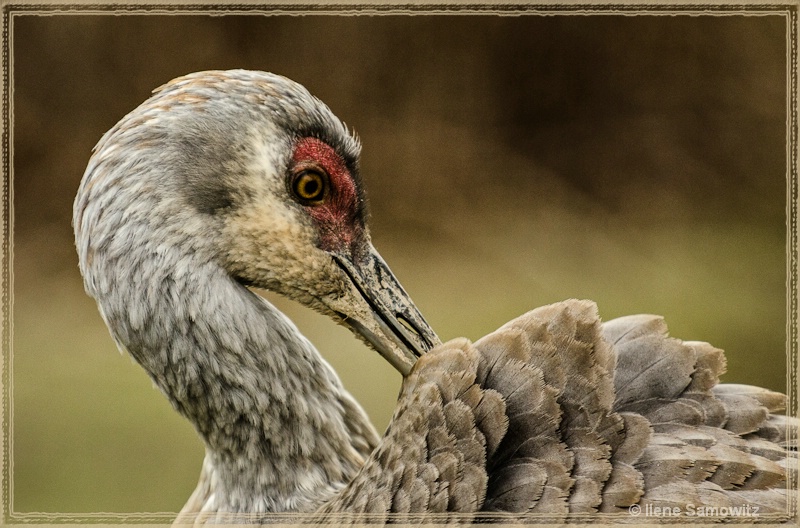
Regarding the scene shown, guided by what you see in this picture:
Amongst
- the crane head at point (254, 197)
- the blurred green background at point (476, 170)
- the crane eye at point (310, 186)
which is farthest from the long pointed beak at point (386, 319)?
the blurred green background at point (476, 170)

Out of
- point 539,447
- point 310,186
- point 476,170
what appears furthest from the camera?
point 476,170

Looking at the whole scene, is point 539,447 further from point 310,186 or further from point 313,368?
point 310,186

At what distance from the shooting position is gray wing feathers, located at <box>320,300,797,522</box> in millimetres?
1395

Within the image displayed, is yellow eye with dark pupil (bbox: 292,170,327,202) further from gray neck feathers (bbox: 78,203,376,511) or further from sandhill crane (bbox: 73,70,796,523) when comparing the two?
gray neck feathers (bbox: 78,203,376,511)

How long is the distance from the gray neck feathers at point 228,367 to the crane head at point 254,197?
0.09ft

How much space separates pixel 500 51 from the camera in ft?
6.46

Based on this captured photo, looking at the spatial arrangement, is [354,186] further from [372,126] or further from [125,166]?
[372,126]

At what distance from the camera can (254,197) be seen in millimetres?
1490

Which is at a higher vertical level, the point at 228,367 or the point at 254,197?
the point at 254,197

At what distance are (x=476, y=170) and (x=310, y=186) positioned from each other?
2.79ft

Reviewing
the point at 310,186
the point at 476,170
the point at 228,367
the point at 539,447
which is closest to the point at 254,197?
the point at 310,186

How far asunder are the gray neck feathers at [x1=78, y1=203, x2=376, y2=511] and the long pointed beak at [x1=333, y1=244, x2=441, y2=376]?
15cm

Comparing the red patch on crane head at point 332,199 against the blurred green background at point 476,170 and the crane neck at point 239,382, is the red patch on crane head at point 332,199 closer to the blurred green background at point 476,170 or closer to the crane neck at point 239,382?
the crane neck at point 239,382

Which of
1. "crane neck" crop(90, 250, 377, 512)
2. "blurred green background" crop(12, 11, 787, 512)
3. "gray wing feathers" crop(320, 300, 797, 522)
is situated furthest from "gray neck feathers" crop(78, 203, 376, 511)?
"blurred green background" crop(12, 11, 787, 512)
